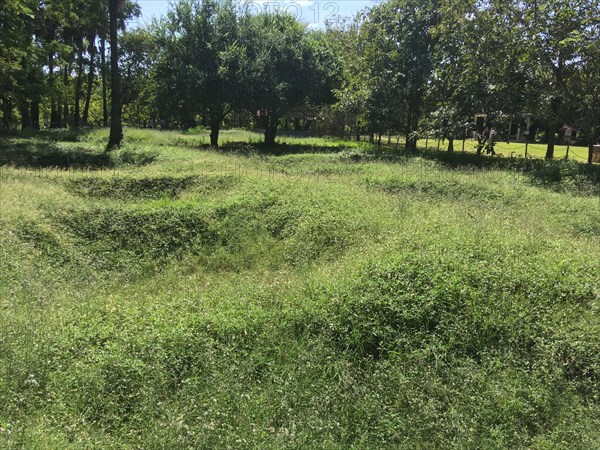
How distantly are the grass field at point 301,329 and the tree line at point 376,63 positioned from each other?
8.48 m

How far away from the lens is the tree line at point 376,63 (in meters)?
14.5

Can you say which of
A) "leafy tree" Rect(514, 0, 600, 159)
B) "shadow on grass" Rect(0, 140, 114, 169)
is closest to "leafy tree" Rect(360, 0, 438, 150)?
"leafy tree" Rect(514, 0, 600, 159)

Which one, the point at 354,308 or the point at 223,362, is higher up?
the point at 354,308

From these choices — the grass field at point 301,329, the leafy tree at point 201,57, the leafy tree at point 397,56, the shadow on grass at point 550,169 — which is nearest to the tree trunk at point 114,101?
the leafy tree at point 201,57

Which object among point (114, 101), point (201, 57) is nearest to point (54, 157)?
point (114, 101)

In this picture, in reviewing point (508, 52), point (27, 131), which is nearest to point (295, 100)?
point (508, 52)

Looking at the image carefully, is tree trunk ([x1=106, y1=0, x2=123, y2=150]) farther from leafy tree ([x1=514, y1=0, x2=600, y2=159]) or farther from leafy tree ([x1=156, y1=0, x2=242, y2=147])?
leafy tree ([x1=514, y1=0, x2=600, y2=159])

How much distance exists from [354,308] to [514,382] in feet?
5.75

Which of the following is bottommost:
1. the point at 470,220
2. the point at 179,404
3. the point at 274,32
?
the point at 179,404

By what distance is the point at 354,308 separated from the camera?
484 centimetres

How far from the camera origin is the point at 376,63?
20781 millimetres

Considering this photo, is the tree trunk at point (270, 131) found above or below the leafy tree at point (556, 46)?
below

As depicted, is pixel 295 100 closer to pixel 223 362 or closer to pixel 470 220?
pixel 470 220

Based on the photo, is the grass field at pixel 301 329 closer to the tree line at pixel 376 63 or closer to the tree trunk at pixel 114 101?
the tree line at pixel 376 63
